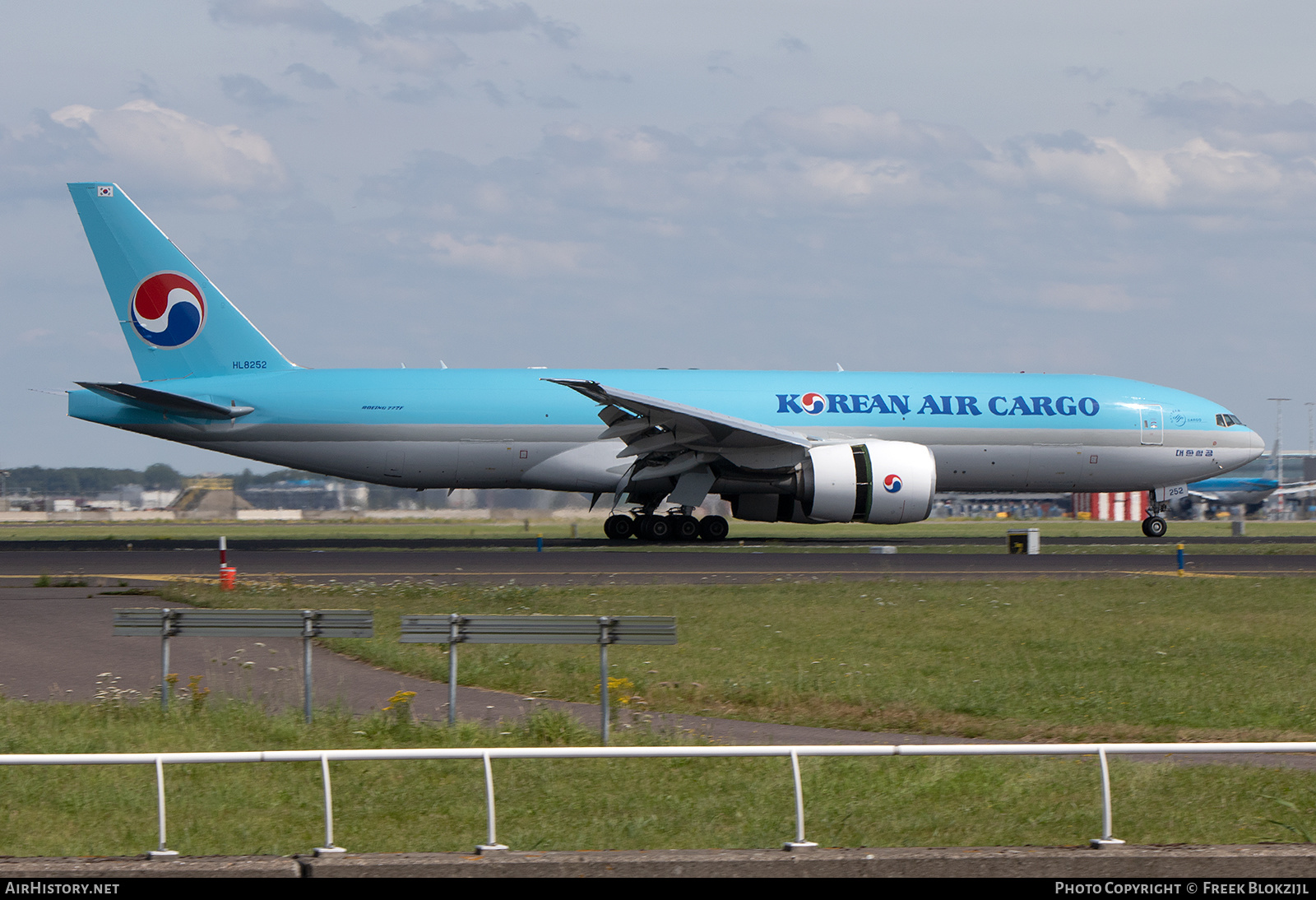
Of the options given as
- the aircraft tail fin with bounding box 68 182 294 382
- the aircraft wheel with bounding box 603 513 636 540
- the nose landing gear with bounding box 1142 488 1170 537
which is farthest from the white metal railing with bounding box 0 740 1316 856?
the nose landing gear with bounding box 1142 488 1170 537

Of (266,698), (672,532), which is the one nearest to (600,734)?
(266,698)

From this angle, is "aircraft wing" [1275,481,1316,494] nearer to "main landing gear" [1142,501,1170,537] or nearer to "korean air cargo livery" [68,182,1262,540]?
"main landing gear" [1142,501,1170,537]

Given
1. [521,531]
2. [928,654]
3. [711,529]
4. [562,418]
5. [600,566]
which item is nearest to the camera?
[928,654]

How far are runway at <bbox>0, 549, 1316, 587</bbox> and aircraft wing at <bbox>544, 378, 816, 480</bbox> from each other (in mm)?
2395

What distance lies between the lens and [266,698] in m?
11.9

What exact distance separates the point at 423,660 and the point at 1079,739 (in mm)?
7051

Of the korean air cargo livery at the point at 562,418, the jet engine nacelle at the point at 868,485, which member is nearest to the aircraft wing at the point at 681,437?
the korean air cargo livery at the point at 562,418

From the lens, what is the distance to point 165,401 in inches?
1286

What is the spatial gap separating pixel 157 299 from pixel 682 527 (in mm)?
15425

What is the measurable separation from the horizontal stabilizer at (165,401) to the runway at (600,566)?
12.1 ft

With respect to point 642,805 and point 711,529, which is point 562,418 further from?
point 642,805

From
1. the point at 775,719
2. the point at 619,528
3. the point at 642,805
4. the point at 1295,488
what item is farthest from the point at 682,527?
the point at 1295,488

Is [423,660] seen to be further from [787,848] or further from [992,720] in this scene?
[787,848]

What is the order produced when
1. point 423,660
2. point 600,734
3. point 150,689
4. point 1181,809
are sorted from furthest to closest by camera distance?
point 423,660 < point 150,689 < point 600,734 < point 1181,809
